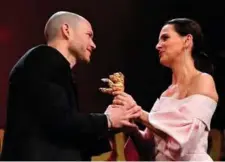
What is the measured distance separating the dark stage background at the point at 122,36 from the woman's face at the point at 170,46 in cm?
85

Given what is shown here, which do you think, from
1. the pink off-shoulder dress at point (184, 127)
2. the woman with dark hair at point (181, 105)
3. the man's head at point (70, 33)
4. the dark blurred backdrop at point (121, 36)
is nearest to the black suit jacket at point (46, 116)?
the man's head at point (70, 33)

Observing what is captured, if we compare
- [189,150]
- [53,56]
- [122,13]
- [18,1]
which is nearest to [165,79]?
[122,13]

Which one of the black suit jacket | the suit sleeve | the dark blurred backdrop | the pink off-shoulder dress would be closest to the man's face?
the black suit jacket

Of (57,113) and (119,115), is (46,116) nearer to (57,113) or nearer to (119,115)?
(57,113)

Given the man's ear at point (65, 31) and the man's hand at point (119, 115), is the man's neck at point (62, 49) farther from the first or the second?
the man's hand at point (119, 115)

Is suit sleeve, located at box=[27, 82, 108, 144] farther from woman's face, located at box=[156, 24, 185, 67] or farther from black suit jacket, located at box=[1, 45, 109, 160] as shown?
woman's face, located at box=[156, 24, 185, 67]

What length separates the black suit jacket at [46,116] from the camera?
1341 mm

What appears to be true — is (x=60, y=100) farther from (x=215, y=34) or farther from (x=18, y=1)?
(x=215, y=34)

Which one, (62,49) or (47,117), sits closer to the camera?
→ (47,117)

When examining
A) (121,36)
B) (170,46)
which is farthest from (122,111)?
(121,36)

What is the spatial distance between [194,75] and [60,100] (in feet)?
2.31

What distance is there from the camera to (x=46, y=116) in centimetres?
134

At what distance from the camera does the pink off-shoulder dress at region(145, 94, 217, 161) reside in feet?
5.53

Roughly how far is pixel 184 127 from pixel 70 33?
0.54 metres
